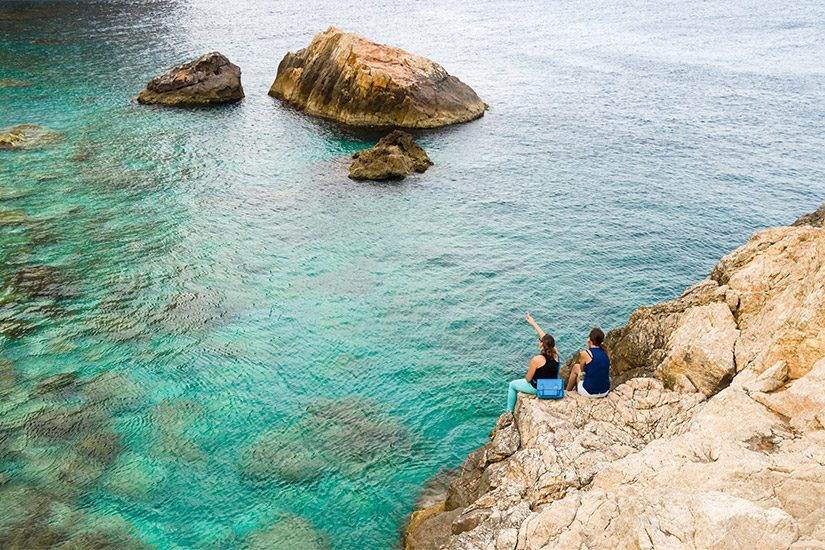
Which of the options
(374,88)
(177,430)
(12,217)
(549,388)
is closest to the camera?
(549,388)

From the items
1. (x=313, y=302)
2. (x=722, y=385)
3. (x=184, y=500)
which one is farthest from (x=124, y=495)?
(x=722, y=385)

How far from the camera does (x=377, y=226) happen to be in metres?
37.3

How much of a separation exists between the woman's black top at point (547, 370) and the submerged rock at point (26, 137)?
1681 inches

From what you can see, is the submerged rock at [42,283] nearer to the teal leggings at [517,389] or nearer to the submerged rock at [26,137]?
the submerged rock at [26,137]

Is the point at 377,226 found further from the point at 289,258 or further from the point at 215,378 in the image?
the point at 215,378

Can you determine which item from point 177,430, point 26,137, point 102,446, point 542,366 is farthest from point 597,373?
point 26,137

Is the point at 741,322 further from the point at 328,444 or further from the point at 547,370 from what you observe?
the point at 328,444

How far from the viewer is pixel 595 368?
17547mm

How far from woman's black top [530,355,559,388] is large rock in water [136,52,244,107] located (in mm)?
50604

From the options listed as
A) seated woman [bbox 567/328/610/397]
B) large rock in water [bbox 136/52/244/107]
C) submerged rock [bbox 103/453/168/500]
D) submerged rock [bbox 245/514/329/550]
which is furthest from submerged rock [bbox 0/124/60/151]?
seated woman [bbox 567/328/610/397]

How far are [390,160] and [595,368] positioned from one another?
29.4 meters

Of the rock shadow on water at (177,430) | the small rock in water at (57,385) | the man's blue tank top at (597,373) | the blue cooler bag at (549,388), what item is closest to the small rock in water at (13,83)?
the small rock in water at (57,385)

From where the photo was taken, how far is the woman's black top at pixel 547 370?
59.5 ft

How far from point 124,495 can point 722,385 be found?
17.5 metres
